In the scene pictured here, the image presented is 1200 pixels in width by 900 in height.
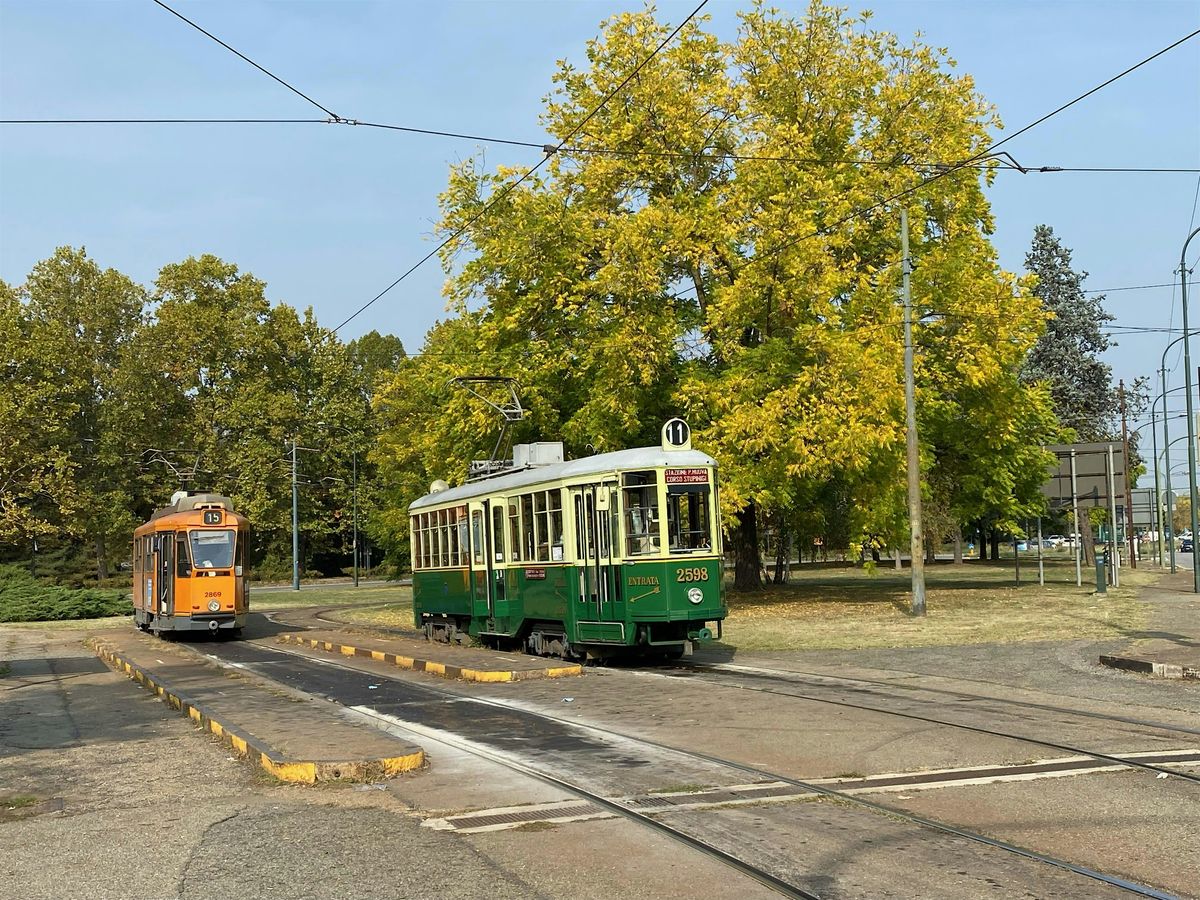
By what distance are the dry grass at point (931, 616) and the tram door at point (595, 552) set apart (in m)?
4.09

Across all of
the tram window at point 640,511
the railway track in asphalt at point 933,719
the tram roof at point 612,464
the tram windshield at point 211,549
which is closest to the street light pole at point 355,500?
the tram windshield at point 211,549

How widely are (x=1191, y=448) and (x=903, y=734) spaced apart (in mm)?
28361

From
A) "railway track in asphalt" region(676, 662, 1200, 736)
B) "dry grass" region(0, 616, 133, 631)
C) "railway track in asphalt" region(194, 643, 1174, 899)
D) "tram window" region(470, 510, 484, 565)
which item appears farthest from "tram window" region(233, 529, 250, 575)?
"railway track in asphalt" region(676, 662, 1200, 736)

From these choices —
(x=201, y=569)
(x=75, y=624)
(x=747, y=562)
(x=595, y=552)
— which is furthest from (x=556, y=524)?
(x=75, y=624)

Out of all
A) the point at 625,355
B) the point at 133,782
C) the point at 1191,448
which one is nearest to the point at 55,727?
the point at 133,782

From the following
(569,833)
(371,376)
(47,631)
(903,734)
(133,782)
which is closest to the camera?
(569,833)

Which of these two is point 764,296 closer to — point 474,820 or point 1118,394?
point 474,820

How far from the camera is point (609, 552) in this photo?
61.2 ft

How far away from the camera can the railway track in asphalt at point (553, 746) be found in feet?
22.0

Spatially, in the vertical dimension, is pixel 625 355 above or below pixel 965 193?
below

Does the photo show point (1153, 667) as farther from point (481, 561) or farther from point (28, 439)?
point (28, 439)

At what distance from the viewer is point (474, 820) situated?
7.98m

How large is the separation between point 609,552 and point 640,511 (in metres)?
0.79

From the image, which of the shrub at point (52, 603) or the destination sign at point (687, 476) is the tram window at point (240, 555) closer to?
the destination sign at point (687, 476)
